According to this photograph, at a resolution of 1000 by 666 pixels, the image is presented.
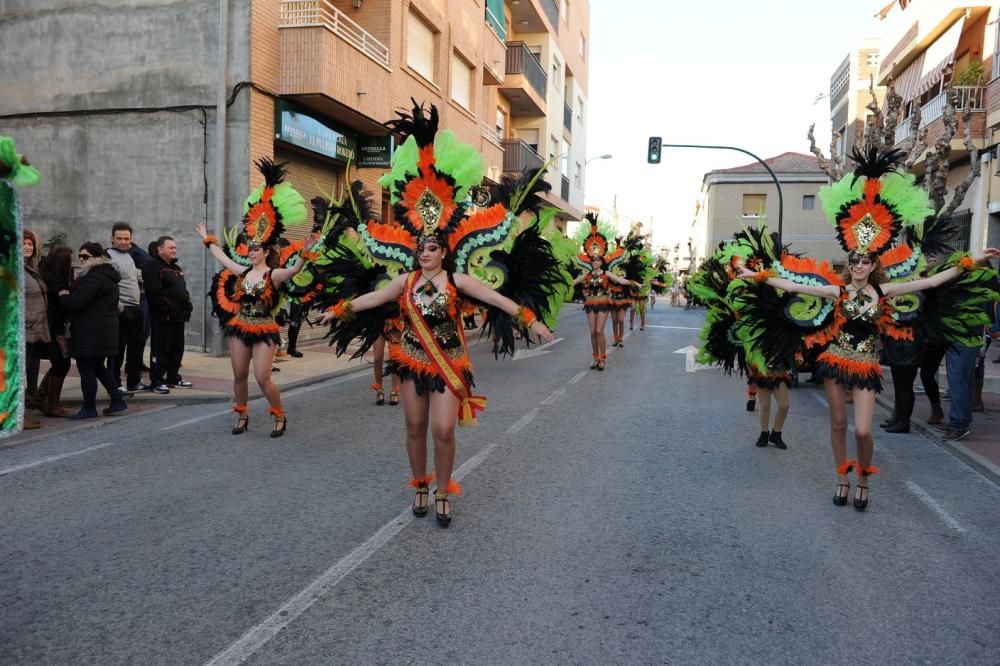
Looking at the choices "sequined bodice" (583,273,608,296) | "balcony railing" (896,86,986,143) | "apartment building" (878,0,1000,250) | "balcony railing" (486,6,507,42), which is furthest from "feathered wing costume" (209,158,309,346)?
"balcony railing" (486,6,507,42)

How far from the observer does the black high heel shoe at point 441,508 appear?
513 centimetres

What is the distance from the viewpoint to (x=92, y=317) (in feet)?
27.3

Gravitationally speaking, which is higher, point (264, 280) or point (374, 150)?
point (374, 150)

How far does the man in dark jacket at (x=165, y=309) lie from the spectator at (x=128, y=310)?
6.6 inches

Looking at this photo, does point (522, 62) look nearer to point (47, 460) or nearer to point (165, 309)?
point (165, 309)

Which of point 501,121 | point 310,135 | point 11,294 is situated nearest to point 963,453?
point 11,294

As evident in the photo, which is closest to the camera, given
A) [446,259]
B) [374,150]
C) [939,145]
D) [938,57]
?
[446,259]

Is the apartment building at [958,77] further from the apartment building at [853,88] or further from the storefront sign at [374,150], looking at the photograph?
the storefront sign at [374,150]

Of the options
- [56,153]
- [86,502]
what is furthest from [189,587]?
[56,153]

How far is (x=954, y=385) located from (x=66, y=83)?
615 inches

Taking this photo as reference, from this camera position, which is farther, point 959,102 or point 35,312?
point 959,102

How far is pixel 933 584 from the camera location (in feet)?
14.5

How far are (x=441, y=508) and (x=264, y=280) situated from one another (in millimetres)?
3399

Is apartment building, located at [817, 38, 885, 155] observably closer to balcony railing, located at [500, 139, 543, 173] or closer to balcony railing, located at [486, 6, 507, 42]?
balcony railing, located at [500, 139, 543, 173]
